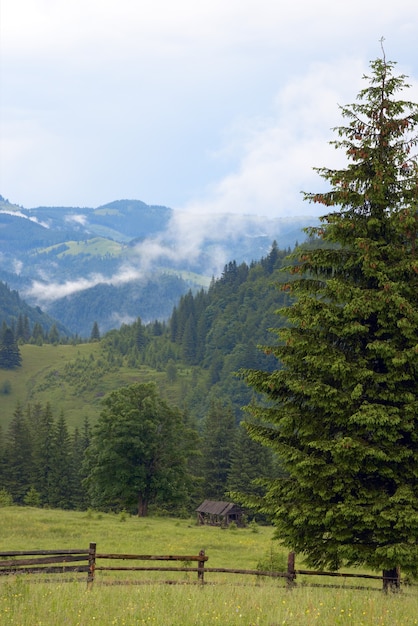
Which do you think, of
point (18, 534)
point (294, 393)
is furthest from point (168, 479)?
point (294, 393)

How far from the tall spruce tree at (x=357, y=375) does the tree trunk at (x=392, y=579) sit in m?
1.37

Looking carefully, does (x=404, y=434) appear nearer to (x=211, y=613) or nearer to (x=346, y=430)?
(x=346, y=430)

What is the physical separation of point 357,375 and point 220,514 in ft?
188

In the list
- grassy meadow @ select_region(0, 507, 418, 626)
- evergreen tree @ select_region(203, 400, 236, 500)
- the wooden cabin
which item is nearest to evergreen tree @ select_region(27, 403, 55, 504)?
evergreen tree @ select_region(203, 400, 236, 500)

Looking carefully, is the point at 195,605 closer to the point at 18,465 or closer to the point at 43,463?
the point at 43,463

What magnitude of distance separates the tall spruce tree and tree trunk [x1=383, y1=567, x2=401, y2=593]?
1.37m

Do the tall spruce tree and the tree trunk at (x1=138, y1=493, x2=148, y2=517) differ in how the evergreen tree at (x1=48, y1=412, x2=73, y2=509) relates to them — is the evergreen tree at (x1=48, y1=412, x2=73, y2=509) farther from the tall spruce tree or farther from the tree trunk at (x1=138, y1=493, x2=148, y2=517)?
the tall spruce tree

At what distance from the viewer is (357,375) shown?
58.0 feet

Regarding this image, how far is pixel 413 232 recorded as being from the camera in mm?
19000

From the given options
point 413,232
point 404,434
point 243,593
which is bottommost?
point 243,593

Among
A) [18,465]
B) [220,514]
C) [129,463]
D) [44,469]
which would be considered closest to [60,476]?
[44,469]

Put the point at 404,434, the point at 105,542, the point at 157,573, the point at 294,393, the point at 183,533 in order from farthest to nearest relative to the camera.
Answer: the point at 183,533, the point at 105,542, the point at 157,573, the point at 294,393, the point at 404,434

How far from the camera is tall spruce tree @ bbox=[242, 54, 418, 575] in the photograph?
17234mm

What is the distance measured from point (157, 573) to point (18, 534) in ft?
49.4
